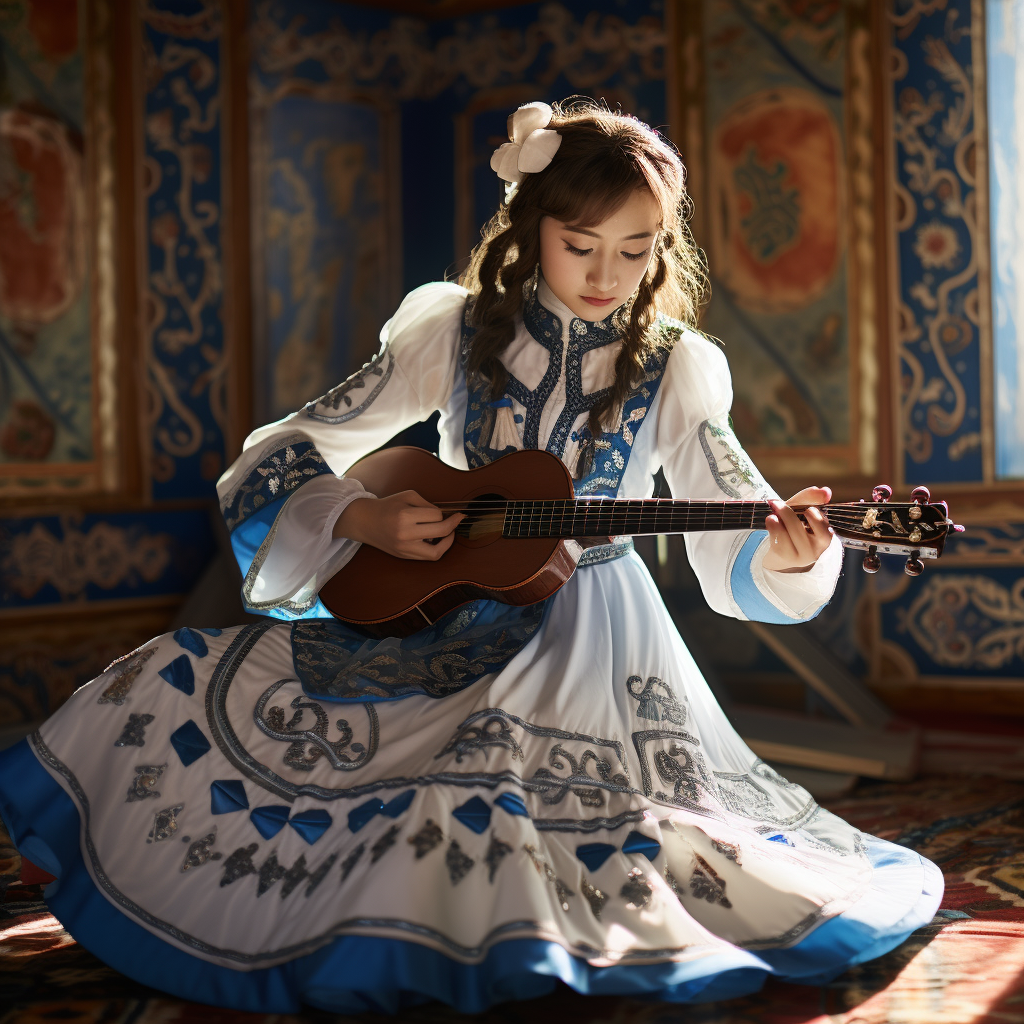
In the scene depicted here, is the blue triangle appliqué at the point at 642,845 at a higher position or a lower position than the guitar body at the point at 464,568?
lower

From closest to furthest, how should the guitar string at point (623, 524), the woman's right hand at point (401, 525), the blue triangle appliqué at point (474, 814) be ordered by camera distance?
1. the blue triangle appliqué at point (474, 814)
2. the guitar string at point (623, 524)
3. the woman's right hand at point (401, 525)

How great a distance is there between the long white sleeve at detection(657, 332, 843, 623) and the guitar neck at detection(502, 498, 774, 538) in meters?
0.12

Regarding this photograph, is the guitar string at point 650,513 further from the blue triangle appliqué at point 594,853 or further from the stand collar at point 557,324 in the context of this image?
the blue triangle appliqué at point 594,853

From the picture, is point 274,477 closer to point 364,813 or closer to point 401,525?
point 401,525

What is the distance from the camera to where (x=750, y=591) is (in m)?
1.95

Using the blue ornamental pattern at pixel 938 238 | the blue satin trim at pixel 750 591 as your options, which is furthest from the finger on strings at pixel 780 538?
the blue ornamental pattern at pixel 938 238

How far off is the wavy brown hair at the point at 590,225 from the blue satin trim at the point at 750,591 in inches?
12.5

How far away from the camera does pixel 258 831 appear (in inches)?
65.4

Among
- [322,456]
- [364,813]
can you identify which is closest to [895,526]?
[364,813]

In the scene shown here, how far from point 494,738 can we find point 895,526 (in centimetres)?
67

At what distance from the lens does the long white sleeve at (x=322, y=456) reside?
197cm

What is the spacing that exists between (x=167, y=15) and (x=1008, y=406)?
11.4ft

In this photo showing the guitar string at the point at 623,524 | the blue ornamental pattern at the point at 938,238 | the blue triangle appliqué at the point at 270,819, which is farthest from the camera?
the blue ornamental pattern at the point at 938,238

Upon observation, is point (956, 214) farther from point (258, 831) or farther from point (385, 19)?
point (258, 831)
